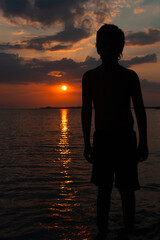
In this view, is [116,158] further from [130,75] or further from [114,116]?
[130,75]

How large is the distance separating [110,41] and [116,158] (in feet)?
5.33

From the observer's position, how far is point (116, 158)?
11.7 feet

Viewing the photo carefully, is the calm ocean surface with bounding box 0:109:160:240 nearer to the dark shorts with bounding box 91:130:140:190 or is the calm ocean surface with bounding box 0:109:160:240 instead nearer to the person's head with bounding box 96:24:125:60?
the dark shorts with bounding box 91:130:140:190

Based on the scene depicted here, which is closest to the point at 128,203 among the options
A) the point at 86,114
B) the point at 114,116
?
the point at 114,116

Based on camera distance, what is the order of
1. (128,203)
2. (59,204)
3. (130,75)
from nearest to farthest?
1. (130,75)
2. (128,203)
3. (59,204)

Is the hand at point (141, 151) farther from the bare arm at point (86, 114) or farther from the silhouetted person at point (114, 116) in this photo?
the bare arm at point (86, 114)

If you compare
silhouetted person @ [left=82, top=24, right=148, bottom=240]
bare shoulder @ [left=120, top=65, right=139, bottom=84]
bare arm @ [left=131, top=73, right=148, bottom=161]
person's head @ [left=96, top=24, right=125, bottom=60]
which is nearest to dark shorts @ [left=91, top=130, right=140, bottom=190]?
silhouetted person @ [left=82, top=24, right=148, bottom=240]

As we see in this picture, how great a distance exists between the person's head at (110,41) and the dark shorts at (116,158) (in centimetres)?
110

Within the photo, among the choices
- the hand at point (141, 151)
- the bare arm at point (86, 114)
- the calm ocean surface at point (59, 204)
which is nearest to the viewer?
the hand at point (141, 151)

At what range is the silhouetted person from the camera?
3.52 m

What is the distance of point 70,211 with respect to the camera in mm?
5355

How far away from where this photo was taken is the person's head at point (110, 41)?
3541 mm

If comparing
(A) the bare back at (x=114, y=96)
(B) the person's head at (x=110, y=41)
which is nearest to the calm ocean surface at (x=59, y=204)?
(A) the bare back at (x=114, y=96)

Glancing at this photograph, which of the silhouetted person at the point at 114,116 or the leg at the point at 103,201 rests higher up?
the silhouetted person at the point at 114,116
